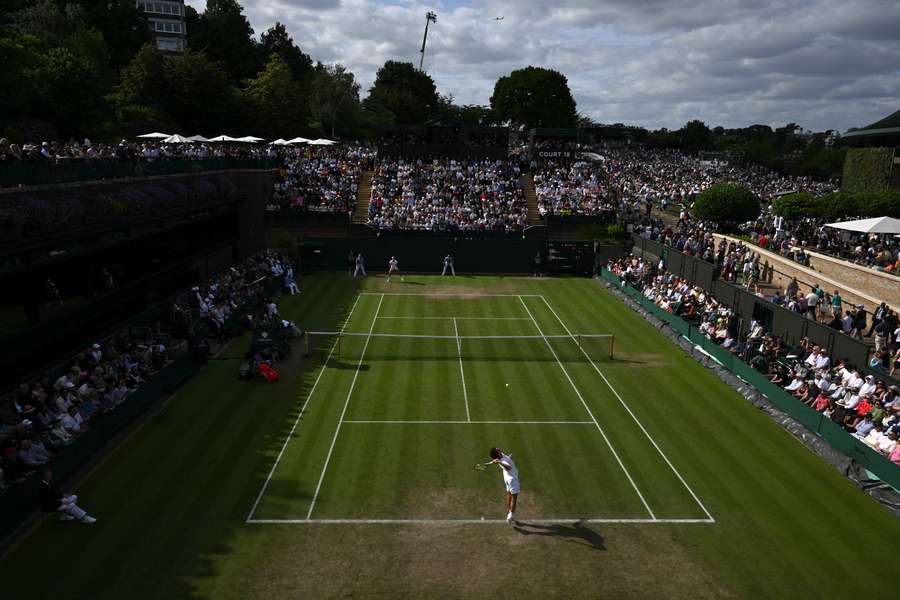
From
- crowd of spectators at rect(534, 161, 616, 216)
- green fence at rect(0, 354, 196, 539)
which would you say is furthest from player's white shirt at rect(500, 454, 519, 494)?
crowd of spectators at rect(534, 161, 616, 216)

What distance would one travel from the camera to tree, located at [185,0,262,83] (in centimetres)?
8769

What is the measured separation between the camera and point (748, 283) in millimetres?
33156

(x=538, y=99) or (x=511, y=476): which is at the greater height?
(x=538, y=99)

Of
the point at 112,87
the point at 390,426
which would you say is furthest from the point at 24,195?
the point at 112,87

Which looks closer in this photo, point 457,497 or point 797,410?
point 457,497

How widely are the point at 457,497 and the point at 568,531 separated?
2736 mm

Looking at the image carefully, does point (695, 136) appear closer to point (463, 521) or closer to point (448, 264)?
point (448, 264)

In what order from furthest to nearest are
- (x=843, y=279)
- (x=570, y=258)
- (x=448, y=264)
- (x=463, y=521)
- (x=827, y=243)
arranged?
1. (x=570, y=258)
2. (x=448, y=264)
3. (x=827, y=243)
4. (x=843, y=279)
5. (x=463, y=521)

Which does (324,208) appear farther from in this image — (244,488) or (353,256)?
(244,488)

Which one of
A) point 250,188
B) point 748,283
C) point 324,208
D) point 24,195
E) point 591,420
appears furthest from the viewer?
point 324,208

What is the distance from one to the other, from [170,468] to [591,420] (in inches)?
470

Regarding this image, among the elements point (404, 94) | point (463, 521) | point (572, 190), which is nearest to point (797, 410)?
point (463, 521)

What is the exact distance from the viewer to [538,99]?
12250 cm

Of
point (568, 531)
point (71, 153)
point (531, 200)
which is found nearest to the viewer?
point (568, 531)
